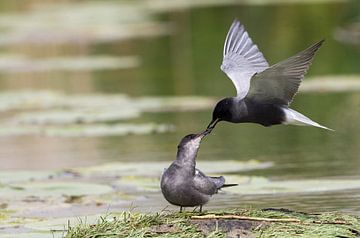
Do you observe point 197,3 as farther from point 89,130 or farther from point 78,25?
point 89,130

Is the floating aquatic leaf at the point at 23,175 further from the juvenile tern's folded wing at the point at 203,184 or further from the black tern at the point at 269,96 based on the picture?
the juvenile tern's folded wing at the point at 203,184

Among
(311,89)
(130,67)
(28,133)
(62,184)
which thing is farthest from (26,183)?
(130,67)

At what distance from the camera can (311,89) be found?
17.2m

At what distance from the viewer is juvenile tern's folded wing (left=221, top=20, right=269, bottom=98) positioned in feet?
29.7

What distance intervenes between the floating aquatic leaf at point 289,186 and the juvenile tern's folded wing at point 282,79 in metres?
1.55

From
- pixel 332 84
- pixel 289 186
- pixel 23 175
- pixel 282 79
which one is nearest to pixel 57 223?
pixel 282 79

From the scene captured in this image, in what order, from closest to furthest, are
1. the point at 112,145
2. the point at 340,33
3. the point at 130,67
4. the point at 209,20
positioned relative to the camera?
the point at 112,145, the point at 130,67, the point at 340,33, the point at 209,20

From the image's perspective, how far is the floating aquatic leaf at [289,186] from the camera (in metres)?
10.1

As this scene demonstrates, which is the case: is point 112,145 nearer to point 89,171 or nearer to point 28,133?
point 28,133

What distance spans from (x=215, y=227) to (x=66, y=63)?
16.2 m

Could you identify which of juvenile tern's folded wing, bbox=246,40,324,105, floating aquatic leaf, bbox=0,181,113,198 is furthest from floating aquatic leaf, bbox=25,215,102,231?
juvenile tern's folded wing, bbox=246,40,324,105

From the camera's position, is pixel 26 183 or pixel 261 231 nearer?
pixel 261 231

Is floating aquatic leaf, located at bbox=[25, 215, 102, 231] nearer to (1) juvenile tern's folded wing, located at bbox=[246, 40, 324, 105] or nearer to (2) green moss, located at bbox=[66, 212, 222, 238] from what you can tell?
(2) green moss, located at bbox=[66, 212, 222, 238]

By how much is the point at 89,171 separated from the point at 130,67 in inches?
421
